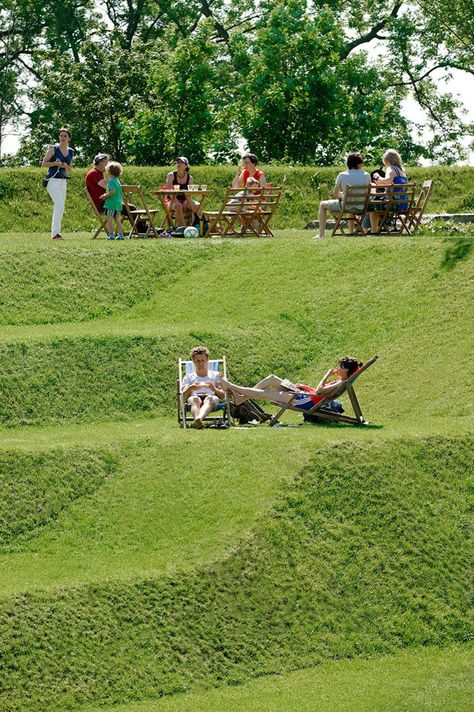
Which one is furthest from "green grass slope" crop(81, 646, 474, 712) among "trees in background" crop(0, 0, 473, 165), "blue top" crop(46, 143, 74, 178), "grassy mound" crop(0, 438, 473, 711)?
"trees in background" crop(0, 0, 473, 165)

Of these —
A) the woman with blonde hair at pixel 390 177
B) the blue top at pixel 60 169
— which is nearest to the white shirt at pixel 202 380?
the woman with blonde hair at pixel 390 177

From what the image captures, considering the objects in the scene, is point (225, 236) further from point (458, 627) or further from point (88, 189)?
point (458, 627)

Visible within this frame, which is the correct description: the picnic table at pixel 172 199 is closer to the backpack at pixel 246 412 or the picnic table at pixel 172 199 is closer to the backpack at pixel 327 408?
the backpack at pixel 246 412

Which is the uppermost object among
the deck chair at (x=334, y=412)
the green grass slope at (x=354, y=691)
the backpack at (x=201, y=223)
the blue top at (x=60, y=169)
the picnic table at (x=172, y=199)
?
the blue top at (x=60, y=169)

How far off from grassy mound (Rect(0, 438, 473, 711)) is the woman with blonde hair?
401 inches

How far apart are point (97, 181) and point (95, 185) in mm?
97

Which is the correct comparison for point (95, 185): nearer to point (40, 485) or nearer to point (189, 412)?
point (189, 412)

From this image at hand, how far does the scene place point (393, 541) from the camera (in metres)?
16.4

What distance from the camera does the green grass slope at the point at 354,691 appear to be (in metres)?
14.1

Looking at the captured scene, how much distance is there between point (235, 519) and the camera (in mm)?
16344

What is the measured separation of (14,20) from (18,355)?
110 ft

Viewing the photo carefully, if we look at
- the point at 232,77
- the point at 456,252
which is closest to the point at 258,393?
the point at 456,252

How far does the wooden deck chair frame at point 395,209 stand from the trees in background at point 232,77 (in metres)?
12.9

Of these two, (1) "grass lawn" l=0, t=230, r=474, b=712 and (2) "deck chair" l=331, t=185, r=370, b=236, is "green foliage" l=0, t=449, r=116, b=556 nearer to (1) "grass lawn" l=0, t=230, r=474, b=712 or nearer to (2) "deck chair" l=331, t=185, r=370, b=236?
(1) "grass lawn" l=0, t=230, r=474, b=712
